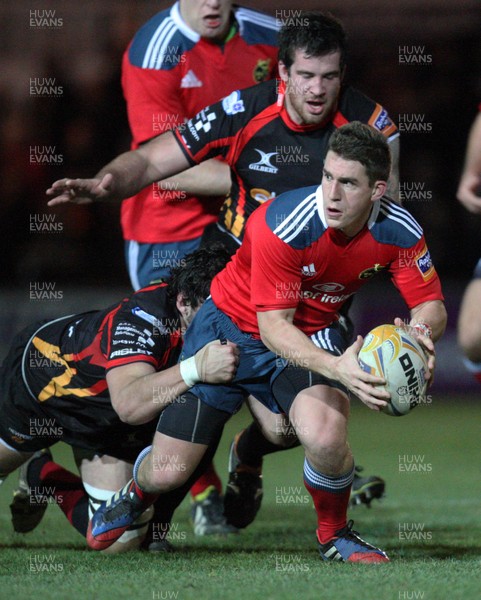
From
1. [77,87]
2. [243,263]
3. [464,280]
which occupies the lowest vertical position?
[464,280]

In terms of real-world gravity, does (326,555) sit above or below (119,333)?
below

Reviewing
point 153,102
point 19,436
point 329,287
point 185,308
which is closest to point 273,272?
point 329,287

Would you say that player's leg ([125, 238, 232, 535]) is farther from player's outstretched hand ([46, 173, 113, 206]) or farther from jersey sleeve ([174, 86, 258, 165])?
player's outstretched hand ([46, 173, 113, 206])

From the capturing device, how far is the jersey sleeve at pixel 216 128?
5.61m

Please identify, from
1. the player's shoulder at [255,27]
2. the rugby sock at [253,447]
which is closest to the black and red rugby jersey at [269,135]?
the player's shoulder at [255,27]

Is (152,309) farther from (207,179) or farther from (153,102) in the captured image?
(153,102)

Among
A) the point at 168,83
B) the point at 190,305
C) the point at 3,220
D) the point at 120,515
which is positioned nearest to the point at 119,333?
the point at 190,305

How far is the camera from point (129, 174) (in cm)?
547

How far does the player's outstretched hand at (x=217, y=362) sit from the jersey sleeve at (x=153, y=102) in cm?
180

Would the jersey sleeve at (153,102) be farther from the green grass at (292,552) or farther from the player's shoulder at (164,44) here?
the green grass at (292,552)

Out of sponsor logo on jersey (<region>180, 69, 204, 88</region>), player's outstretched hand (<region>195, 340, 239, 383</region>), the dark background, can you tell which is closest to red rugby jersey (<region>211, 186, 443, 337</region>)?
Result: player's outstretched hand (<region>195, 340, 239, 383</region>)

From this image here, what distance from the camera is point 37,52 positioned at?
499 inches

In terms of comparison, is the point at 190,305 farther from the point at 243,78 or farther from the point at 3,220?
the point at 3,220

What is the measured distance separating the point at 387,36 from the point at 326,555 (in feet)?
28.3
